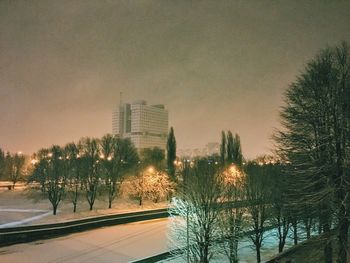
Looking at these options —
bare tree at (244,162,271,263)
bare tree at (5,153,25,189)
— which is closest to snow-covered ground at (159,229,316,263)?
bare tree at (244,162,271,263)

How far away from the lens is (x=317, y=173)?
58.9 ft

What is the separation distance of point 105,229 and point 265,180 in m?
17.3

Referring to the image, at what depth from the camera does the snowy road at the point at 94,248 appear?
24203mm

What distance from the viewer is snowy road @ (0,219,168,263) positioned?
24203 mm

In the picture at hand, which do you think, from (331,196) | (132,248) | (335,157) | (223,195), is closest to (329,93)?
(335,157)

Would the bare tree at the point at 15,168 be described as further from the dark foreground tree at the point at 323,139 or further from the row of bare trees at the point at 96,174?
the dark foreground tree at the point at 323,139

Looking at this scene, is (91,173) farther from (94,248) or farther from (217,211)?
(217,211)

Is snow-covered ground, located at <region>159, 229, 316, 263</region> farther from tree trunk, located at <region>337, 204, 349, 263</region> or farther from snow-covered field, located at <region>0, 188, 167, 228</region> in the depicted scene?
snow-covered field, located at <region>0, 188, 167, 228</region>

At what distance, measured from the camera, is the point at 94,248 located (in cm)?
2680

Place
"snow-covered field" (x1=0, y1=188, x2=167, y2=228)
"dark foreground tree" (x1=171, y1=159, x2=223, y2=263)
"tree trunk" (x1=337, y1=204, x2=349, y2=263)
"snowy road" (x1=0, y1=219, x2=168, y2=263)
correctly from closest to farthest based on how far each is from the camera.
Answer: "tree trunk" (x1=337, y1=204, x2=349, y2=263), "dark foreground tree" (x1=171, y1=159, x2=223, y2=263), "snowy road" (x1=0, y1=219, x2=168, y2=263), "snow-covered field" (x1=0, y1=188, x2=167, y2=228)

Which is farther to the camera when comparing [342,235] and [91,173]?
[91,173]

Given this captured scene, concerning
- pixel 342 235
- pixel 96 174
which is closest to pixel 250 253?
pixel 342 235

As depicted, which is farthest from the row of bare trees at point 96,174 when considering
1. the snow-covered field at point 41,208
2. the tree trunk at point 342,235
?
the tree trunk at point 342,235

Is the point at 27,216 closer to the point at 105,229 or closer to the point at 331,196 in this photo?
the point at 105,229
